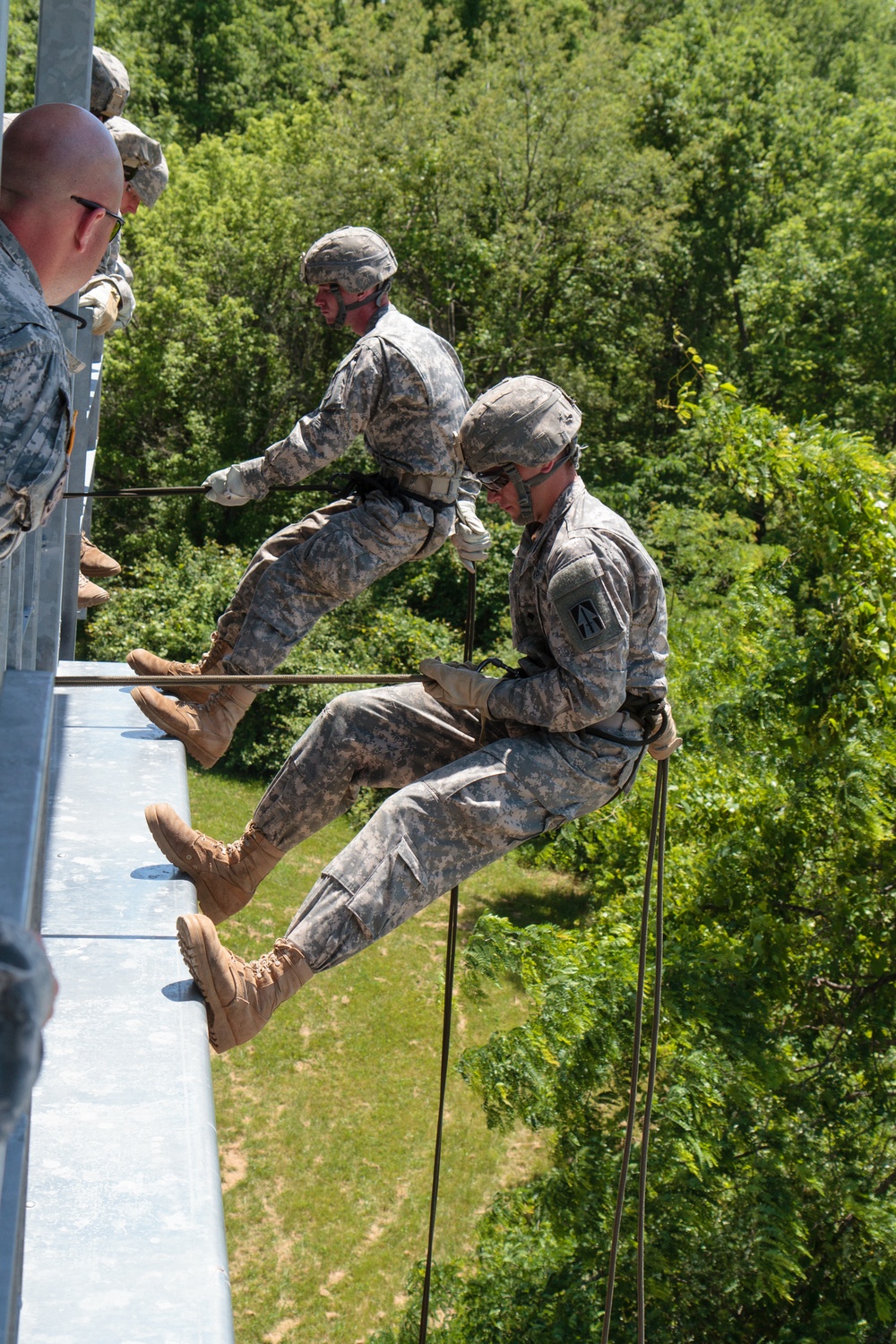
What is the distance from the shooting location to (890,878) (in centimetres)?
804

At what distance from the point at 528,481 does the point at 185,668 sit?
196 centimetres

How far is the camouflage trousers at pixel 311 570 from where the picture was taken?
5.11 metres

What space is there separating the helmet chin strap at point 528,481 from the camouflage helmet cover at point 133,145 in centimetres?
326

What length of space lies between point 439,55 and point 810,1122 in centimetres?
2382

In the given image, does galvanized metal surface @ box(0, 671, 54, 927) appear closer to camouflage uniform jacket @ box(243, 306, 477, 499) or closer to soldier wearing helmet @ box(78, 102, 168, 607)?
camouflage uniform jacket @ box(243, 306, 477, 499)

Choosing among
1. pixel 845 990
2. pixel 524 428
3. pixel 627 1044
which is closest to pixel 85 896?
pixel 524 428

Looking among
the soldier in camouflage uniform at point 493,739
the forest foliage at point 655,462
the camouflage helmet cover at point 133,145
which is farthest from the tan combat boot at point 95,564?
the soldier in camouflage uniform at point 493,739

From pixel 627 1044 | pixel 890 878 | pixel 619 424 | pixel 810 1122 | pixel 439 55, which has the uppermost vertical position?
pixel 439 55

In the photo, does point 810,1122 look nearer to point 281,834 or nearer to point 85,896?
point 281,834

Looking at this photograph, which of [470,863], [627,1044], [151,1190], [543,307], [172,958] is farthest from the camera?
[543,307]

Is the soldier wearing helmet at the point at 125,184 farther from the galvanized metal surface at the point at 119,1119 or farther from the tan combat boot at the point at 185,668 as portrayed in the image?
the galvanized metal surface at the point at 119,1119

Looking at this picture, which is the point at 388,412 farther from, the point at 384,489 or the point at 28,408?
the point at 28,408

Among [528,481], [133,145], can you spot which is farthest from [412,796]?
[133,145]

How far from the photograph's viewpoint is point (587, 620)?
Answer: 3.70m
